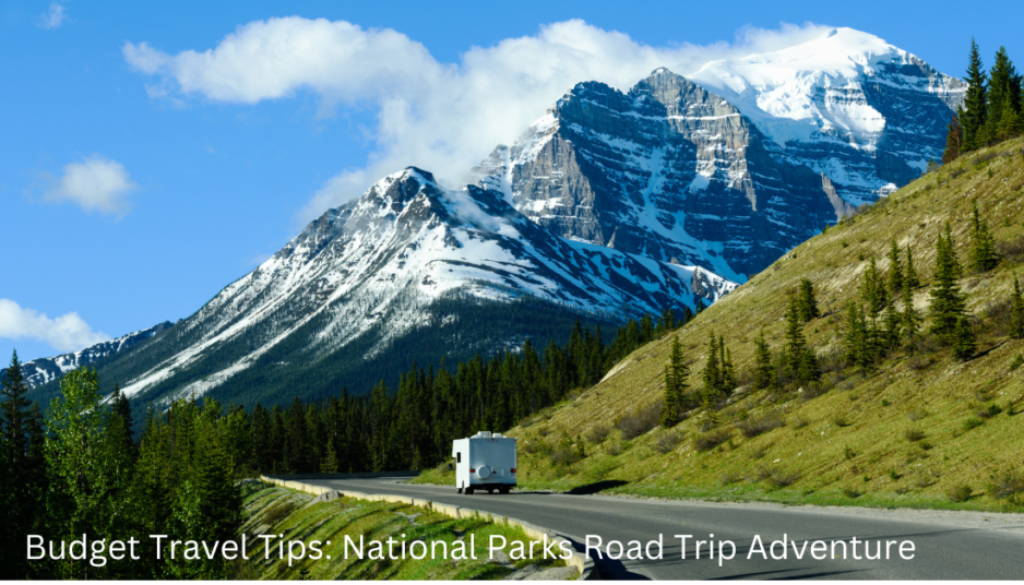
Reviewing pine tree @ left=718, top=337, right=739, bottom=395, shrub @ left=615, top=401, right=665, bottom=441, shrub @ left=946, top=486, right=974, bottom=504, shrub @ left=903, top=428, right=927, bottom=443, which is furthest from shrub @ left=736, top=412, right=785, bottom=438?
Answer: shrub @ left=946, top=486, right=974, bottom=504

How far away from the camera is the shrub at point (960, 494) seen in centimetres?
2216

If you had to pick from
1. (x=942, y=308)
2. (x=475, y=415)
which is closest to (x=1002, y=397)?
(x=942, y=308)

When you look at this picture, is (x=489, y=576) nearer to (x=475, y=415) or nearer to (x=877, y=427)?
(x=877, y=427)

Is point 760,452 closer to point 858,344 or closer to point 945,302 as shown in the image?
point 858,344

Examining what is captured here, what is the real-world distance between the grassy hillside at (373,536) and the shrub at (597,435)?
16.6 metres

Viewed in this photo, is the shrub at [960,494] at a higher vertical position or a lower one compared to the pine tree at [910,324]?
lower

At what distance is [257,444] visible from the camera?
431 feet

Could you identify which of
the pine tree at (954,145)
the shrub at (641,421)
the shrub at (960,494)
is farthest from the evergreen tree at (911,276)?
the pine tree at (954,145)

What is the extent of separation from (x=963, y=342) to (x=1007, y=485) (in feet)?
38.9

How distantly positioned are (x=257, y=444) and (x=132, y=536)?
285 ft

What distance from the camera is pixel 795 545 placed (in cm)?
1642

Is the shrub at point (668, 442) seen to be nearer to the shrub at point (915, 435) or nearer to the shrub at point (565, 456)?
the shrub at point (565, 456)

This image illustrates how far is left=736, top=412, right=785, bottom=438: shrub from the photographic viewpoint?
36.8 meters

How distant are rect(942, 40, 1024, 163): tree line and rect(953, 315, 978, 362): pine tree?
106 feet
